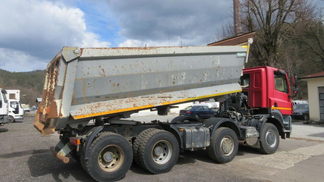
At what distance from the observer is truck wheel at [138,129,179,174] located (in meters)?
5.25

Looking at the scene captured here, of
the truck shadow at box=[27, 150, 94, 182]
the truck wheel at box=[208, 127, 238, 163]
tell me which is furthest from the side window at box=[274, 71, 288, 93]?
the truck shadow at box=[27, 150, 94, 182]

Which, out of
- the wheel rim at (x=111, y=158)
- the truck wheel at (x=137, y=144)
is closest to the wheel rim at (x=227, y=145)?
the truck wheel at (x=137, y=144)

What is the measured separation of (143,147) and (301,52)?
3597cm

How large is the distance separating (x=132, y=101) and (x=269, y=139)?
494cm

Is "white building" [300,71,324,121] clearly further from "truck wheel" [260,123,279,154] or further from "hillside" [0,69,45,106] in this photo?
"hillside" [0,69,45,106]

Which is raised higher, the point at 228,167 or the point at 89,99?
the point at 89,99

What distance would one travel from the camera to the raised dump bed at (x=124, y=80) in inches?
185

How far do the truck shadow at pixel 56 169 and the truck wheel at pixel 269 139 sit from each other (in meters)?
5.31

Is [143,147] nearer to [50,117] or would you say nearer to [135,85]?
[135,85]

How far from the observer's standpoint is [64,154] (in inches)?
196

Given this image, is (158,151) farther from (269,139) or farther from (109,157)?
(269,139)

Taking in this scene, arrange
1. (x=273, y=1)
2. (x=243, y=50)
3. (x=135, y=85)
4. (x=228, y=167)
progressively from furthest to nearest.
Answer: (x=273, y=1)
(x=243, y=50)
(x=228, y=167)
(x=135, y=85)

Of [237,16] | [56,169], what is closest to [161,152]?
[56,169]

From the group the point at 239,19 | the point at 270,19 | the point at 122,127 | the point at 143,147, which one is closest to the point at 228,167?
the point at 143,147
